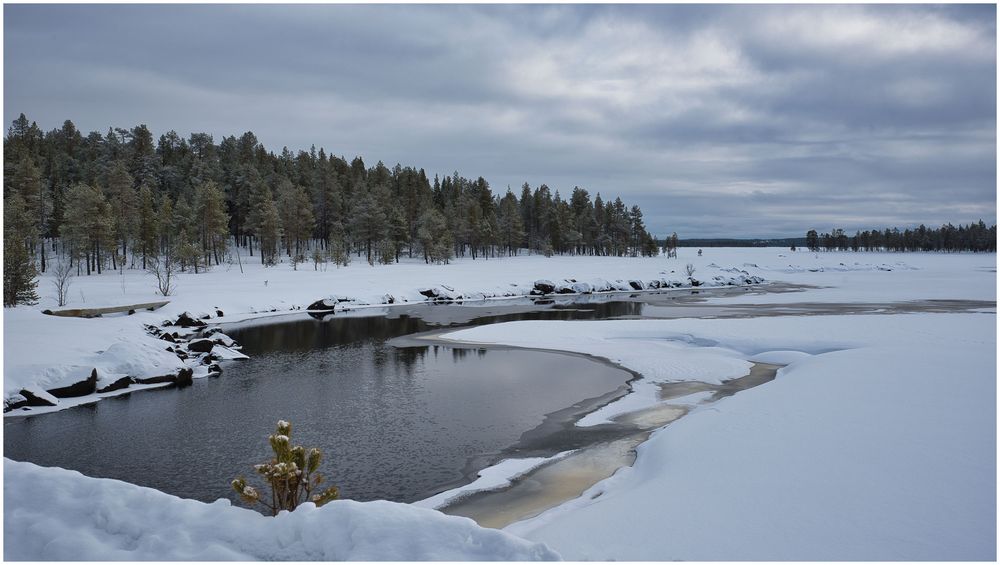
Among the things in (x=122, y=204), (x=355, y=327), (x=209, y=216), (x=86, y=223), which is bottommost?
(x=355, y=327)

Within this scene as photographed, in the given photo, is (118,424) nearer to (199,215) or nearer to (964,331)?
(964,331)

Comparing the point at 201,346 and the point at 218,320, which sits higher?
the point at 201,346

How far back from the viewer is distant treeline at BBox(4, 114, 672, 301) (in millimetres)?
67562

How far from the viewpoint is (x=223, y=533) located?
6.69 meters

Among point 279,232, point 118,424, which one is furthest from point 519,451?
point 279,232

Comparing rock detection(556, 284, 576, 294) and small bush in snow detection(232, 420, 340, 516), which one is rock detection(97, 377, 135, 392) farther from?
rock detection(556, 284, 576, 294)

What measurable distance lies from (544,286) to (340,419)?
164ft

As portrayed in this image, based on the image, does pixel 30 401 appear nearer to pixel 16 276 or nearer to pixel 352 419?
pixel 352 419

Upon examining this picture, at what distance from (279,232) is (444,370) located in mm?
60784

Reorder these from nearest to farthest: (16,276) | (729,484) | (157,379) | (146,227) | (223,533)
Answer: (223,533) < (729,484) < (157,379) < (16,276) < (146,227)

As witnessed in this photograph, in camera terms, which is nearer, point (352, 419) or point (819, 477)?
point (819, 477)

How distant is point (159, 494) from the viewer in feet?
24.6

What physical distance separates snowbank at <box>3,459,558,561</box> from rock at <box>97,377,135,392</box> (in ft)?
49.0

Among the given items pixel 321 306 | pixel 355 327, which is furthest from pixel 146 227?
pixel 355 327
